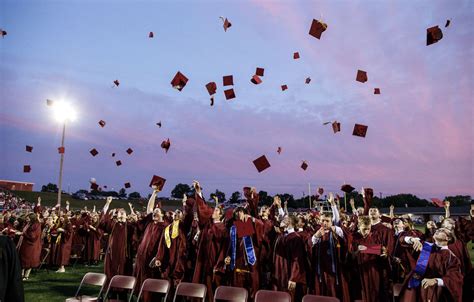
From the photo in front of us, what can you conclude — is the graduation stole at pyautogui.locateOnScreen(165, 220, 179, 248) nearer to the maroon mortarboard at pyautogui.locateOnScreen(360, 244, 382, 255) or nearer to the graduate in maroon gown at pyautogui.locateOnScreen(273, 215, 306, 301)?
the graduate in maroon gown at pyautogui.locateOnScreen(273, 215, 306, 301)

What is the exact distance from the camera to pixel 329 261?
19.7 ft

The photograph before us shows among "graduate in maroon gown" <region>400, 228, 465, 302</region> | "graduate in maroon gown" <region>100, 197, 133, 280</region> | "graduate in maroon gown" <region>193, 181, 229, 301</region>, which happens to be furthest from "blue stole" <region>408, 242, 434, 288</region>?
"graduate in maroon gown" <region>100, 197, 133, 280</region>

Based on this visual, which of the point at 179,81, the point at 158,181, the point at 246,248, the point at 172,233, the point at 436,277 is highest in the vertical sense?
the point at 179,81

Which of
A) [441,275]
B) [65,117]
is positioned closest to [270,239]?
[441,275]

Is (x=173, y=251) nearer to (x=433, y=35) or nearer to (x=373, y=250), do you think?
(x=373, y=250)

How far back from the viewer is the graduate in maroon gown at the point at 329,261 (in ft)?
19.5

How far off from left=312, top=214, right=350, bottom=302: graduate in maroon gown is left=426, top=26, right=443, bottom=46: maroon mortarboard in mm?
4591

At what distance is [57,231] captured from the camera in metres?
11.9

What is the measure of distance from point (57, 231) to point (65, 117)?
35.4 ft

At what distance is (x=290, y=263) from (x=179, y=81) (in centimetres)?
525

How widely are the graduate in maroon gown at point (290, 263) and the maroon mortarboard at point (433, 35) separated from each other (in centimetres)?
482

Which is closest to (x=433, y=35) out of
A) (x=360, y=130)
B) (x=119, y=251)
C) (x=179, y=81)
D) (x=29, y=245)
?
(x=360, y=130)

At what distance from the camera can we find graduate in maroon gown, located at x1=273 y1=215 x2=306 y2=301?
598cm

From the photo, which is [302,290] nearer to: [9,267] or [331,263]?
[331,263]
